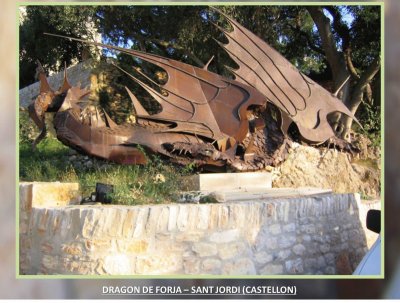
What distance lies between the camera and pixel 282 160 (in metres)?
8.27

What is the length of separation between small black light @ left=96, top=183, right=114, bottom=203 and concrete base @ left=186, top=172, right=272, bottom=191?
1415 mm

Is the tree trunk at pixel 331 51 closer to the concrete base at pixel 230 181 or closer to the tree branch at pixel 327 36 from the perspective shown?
the tree branch at pixel 327 36

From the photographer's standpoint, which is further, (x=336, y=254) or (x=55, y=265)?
(x=336, y=254)

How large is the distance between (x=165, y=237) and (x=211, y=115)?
9.88ft

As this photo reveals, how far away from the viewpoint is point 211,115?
764 cm

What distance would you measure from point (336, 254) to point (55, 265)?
3.37m

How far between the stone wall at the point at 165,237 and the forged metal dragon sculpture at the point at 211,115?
131cm

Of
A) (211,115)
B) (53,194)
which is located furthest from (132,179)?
(211,115)

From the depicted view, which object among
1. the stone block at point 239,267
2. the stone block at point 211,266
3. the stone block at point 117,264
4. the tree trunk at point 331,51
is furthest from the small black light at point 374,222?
the tree trunk at point 331,51

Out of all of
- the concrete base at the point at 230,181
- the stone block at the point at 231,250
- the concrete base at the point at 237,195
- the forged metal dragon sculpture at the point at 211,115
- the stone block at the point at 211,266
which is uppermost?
the forged metal dragon sculpture at the point at 211,115

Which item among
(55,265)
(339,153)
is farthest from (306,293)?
(339,153)

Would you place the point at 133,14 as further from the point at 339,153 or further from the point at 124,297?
the point at 124,297

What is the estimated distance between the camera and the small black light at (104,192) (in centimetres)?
576

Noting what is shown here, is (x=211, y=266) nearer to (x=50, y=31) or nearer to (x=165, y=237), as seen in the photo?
(x=165, y=237)
